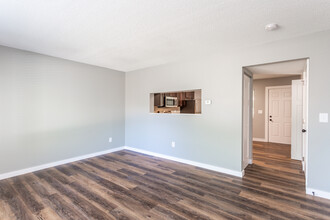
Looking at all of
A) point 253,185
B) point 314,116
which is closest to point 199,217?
point 253,185

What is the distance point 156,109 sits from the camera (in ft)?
15.0

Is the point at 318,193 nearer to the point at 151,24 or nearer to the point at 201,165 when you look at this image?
the point at 201,165

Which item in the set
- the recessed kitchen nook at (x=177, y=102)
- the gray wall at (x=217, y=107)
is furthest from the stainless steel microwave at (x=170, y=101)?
the gray wall at (x=217, y=107)

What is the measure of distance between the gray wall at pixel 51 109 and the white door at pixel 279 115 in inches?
217

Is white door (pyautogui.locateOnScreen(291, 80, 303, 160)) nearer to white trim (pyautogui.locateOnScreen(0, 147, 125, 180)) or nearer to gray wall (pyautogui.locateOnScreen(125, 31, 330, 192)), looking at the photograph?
gray wall (pyautogui.locateOnScreen(125, 31, 330, 192))

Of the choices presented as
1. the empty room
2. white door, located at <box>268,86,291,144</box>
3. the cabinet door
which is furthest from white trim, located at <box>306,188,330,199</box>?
white door, located at <box>268,86,291,144</box>

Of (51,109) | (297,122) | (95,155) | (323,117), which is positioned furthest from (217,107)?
(51,109)

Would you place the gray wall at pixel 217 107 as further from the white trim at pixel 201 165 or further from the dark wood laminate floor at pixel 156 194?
→ the dark wood laminate floor at pixel 156 194

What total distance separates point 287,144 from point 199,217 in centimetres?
533

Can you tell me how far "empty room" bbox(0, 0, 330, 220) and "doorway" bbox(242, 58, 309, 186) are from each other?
0.06 m

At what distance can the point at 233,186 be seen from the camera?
108 inches

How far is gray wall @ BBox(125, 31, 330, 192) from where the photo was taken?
2416 mm

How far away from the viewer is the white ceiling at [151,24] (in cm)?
184

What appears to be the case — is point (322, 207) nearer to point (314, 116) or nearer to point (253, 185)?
point (253, 185)
